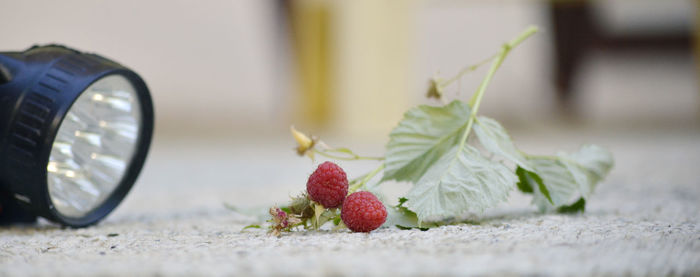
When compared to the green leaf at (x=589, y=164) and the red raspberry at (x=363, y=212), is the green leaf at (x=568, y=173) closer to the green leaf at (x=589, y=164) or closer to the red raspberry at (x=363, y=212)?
the green leaf at (x=589, y=164)

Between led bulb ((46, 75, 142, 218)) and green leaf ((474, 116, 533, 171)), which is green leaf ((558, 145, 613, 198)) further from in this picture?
led bulb ((46, 75, 142, 218))

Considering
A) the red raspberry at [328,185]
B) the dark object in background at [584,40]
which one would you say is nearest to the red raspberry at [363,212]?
the red raspberry at [328,185]

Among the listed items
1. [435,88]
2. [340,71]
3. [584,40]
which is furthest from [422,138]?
[584,40]

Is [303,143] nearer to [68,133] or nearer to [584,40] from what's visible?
[68,133]

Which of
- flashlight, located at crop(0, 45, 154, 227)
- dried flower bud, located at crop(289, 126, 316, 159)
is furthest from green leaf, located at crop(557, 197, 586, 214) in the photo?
flashlight, located at crop(0, 45, 154, 227)

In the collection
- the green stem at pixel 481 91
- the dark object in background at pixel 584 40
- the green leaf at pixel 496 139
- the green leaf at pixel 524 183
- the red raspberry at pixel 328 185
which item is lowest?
the green leaf at pixel 524 183

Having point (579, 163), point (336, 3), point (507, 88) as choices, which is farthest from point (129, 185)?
point (507, 88)

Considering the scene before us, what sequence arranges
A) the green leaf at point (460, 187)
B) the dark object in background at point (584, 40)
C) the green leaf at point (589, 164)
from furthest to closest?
the dark object in background at point (584, 40), the green leaf at point (589, 164), the green leaf at point (460, 187)
